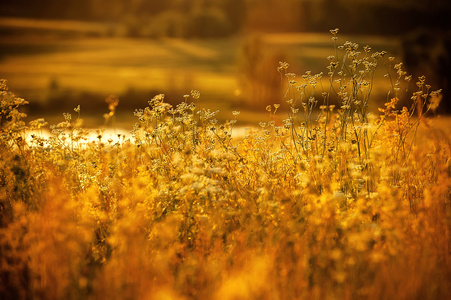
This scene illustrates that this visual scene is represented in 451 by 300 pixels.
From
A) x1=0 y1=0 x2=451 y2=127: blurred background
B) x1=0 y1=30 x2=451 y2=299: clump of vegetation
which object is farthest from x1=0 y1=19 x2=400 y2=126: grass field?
x1=0 y1=30 x2=451 y2=299: clump of vegetation

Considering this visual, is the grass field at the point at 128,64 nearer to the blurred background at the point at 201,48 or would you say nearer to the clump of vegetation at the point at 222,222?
the blurred background at the point at 201,48

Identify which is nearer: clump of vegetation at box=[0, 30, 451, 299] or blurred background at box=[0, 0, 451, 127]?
clump of vegetation at box=[0, 30, 451, 299]

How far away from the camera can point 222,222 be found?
3969 mm

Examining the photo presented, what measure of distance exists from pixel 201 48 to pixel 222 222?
1878 inches

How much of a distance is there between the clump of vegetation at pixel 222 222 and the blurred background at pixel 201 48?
19416 mm

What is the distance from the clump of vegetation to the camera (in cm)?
305

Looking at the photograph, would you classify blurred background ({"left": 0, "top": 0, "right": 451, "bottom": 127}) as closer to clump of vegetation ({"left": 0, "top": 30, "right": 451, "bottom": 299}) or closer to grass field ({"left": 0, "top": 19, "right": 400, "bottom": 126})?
grass field ({"left": 0, "top": 19, "right": 400, "bottom": 126})

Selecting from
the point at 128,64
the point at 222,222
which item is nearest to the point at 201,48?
the point at 128,64

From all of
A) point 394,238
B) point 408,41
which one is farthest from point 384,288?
point 408,41

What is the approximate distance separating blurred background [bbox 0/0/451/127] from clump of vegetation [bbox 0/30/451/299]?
19416 millimetres

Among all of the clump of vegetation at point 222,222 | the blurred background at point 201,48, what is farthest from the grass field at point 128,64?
the clump of vegetation at point 222,222

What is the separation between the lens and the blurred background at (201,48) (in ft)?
86.4

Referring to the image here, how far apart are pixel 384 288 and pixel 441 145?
2.81 metres

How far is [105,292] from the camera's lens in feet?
9.21
